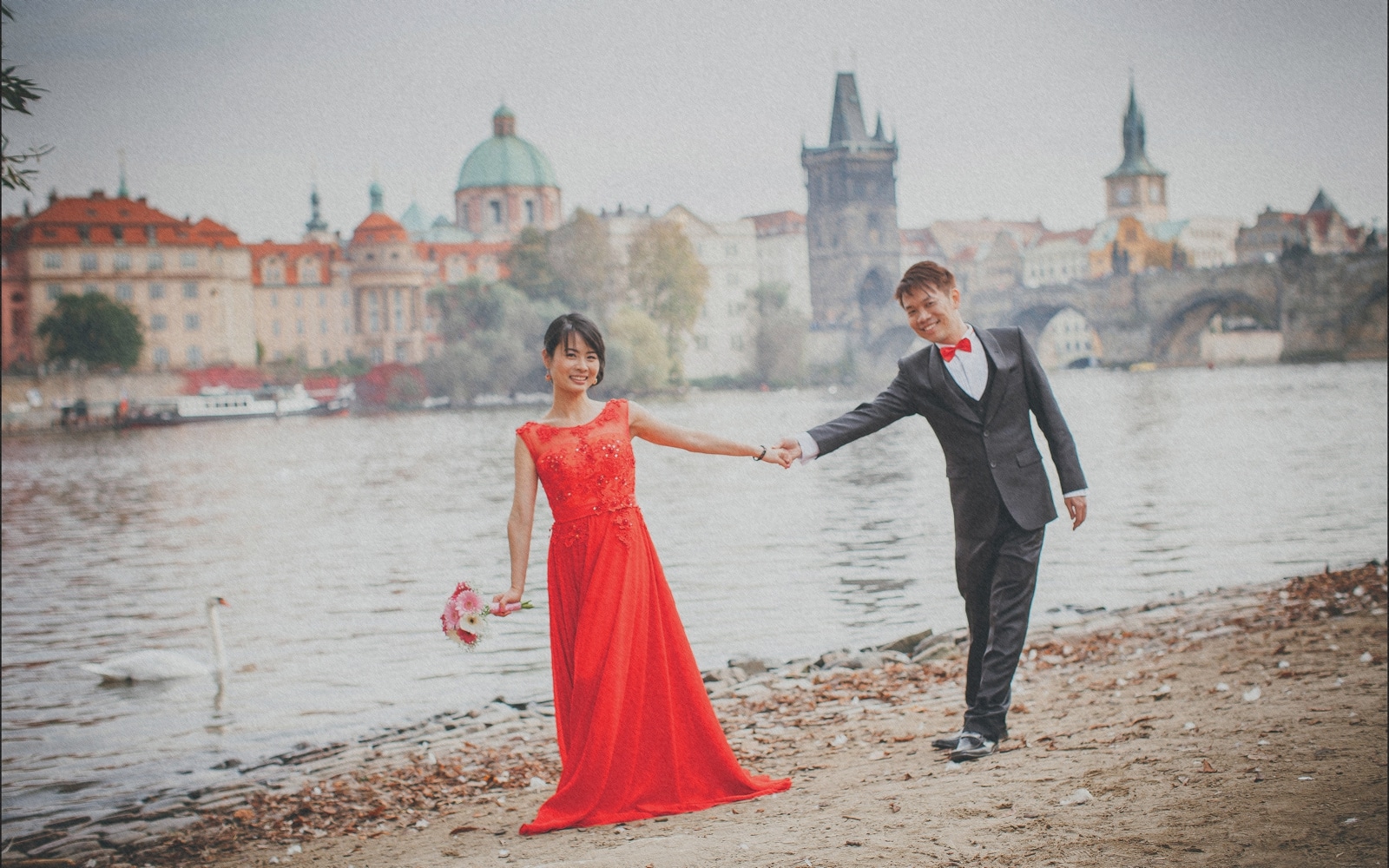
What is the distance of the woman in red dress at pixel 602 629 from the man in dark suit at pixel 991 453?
28.0 inches

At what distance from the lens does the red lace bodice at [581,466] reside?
12.0 ft

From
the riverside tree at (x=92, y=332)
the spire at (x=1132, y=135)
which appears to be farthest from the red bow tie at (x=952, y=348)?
the spire at (x=1132, y=135)

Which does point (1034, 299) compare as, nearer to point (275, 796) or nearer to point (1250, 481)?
point (1250, 481)

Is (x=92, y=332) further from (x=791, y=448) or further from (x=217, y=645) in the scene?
(x=791, y=448)

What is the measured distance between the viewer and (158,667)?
9.26m

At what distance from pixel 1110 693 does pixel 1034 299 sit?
172 ft

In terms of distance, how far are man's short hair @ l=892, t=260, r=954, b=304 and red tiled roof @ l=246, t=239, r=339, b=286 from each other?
163ft

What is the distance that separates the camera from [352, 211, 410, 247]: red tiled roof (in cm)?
5644

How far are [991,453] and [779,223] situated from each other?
64014mm

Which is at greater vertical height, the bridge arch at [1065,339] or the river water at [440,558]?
the bridge arch at [1065,339]

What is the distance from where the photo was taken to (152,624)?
12.1m

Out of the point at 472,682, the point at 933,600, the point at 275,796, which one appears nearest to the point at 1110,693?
the point at 275,796

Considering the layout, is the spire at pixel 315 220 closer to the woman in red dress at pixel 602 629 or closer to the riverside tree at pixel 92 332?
the riverside tree at pixel 92 332

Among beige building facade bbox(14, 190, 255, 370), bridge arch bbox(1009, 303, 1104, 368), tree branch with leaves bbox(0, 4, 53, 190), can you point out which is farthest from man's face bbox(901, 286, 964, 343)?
bridge arch bbox(1009, 303, 1104, 368)
